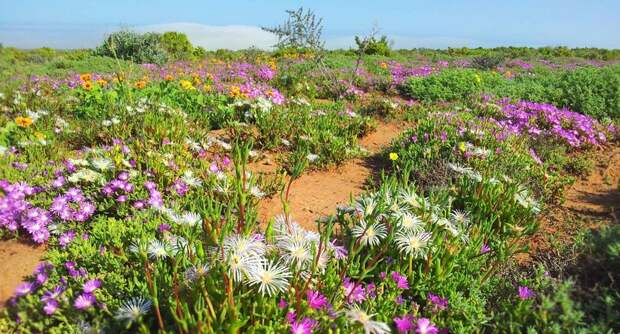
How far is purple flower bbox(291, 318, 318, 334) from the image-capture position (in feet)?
6.29

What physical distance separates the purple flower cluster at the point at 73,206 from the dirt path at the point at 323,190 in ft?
4.61

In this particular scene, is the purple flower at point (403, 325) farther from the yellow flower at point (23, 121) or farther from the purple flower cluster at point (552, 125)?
the purple flower cluster at point (552, 125)

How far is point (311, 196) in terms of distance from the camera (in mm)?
4504

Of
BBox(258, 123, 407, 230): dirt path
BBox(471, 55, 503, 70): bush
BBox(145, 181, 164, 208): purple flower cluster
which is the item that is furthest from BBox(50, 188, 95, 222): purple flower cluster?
BBox(471, 55, 503, 70): bush

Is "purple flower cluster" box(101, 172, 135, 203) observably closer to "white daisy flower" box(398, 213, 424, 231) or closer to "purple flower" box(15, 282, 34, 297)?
"purple flower" box(15, 282, 34, 297)

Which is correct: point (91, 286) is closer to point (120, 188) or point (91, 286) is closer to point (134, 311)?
point (134, 311)

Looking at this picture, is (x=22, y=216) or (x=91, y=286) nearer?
(x=91, y=286)

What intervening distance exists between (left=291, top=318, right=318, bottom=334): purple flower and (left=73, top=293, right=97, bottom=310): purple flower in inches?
42.5

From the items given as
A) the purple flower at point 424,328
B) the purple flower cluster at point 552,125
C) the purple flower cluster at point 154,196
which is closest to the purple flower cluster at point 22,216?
the purple flower cluster at point 154,196

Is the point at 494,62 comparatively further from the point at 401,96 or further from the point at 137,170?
the point at 137,170

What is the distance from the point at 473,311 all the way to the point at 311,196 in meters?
2.30

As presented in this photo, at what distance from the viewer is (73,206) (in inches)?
136

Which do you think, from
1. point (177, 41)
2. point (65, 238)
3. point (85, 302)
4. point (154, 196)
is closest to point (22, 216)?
point (65, 238)

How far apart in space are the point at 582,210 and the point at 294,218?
3097 mm
